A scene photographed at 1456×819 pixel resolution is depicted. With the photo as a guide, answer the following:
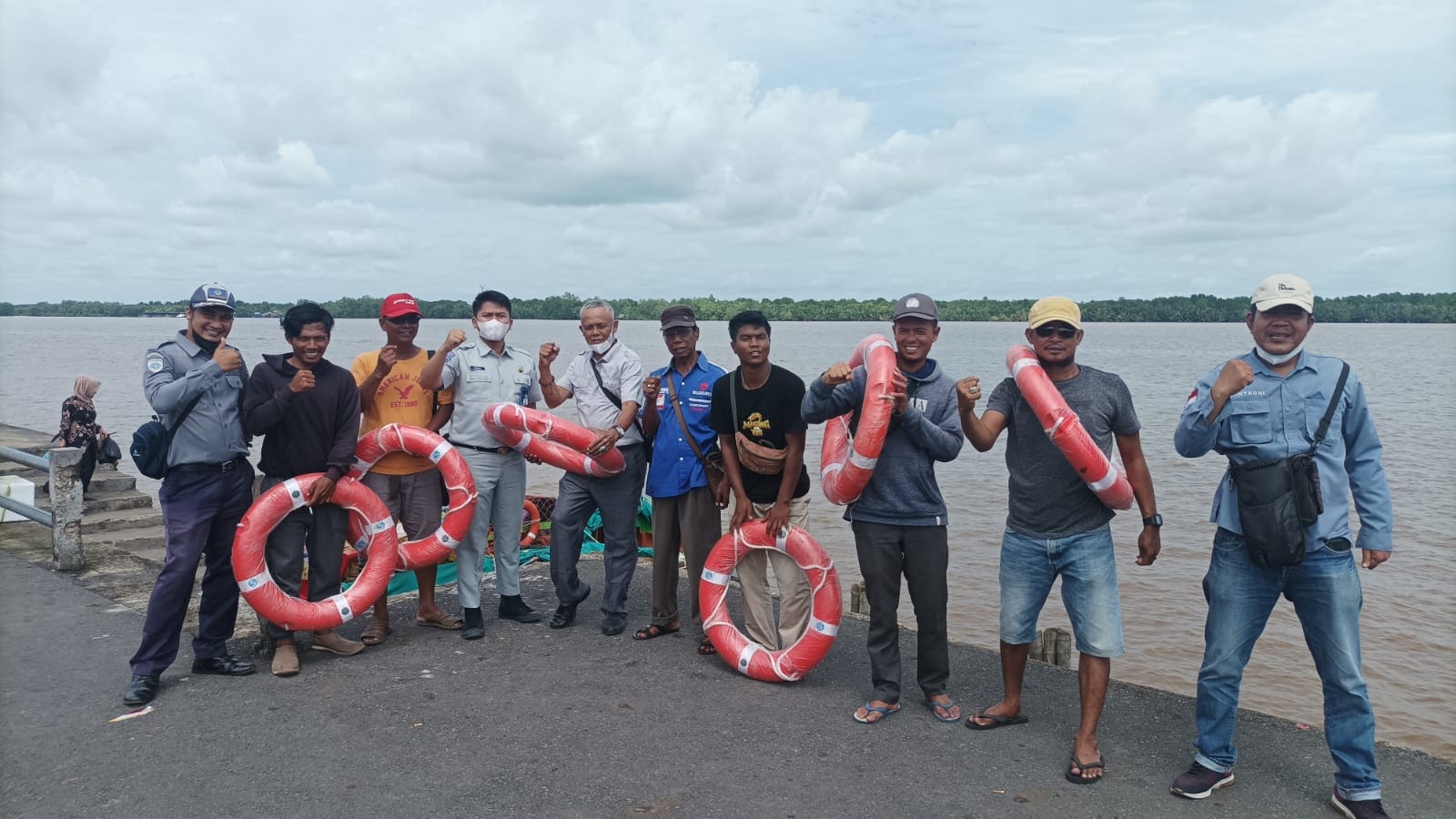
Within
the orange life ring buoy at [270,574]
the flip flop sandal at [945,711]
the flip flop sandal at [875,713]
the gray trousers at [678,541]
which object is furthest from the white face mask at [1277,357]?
the orange life ring buoy at [270,574]

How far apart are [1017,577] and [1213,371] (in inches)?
49.8

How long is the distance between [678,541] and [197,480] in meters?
2.72

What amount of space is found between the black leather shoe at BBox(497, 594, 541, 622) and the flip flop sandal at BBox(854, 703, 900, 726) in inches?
96.5

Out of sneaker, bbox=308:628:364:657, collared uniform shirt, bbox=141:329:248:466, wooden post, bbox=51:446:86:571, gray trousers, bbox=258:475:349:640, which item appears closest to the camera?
collared uniform shirt, bbox=141:329:248:466

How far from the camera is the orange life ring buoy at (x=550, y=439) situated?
18.5 feet

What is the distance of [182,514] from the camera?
15.9 ft

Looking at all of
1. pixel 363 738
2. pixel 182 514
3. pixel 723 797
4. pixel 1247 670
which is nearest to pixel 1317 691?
pixel 1247 670

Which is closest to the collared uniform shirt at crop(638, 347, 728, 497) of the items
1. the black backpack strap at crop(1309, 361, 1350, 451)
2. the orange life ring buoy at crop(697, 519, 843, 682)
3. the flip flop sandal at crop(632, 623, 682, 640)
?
the orange life ring buoy at crop(697, 519, 843, 682)

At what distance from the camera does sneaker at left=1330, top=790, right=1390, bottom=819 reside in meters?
3.56

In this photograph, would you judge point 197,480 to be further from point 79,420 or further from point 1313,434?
point 79,420

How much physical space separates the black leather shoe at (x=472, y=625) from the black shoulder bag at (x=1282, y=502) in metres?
4.24

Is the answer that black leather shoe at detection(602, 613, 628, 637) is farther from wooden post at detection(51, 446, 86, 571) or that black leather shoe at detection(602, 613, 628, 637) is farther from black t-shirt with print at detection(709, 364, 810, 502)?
wooden post at detection(51, 446, 86, 571)

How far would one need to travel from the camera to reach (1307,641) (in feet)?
12.1

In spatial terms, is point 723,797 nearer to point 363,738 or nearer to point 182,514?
point 363,738
